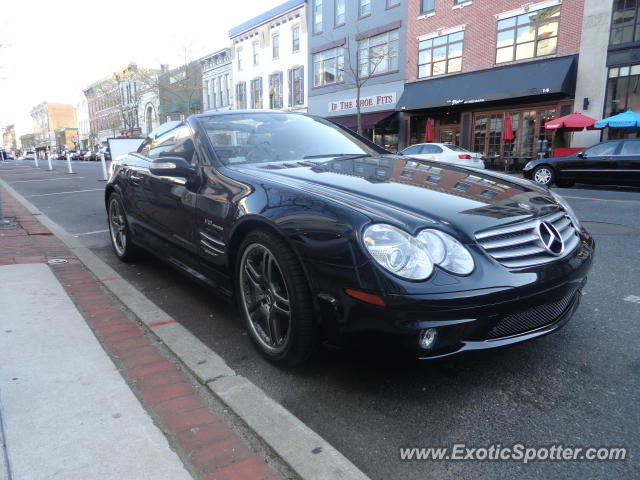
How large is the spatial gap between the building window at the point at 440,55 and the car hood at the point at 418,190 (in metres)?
20.9

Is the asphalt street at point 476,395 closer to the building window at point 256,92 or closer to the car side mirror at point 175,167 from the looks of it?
the car side mirror at point 175,167

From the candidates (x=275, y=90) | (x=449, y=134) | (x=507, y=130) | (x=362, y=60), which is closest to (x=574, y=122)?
(x=507, y=130)

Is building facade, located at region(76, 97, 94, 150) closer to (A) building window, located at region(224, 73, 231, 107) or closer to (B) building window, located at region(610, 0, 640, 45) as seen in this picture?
(A) building window, located at region(224, 73, 231, 107)

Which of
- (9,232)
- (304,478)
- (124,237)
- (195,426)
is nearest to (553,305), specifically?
(304,478)

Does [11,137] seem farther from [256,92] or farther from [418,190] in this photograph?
[418,190]

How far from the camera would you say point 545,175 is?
12.9 metres

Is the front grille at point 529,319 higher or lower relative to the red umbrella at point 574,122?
lower

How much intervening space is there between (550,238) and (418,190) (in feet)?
2.22

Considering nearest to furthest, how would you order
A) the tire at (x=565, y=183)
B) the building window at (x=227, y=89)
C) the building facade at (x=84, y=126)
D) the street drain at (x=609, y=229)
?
the street drain at (x=609, y=229) < the tire at (x=565, y=183) < the building window at (x=227, y=89) < the building facade at (x=84, y=126)

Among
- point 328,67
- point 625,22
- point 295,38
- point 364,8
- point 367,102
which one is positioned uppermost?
point 364,8

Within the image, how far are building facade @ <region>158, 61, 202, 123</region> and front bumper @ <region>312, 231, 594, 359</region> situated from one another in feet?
113

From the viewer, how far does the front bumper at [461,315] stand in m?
1.91
